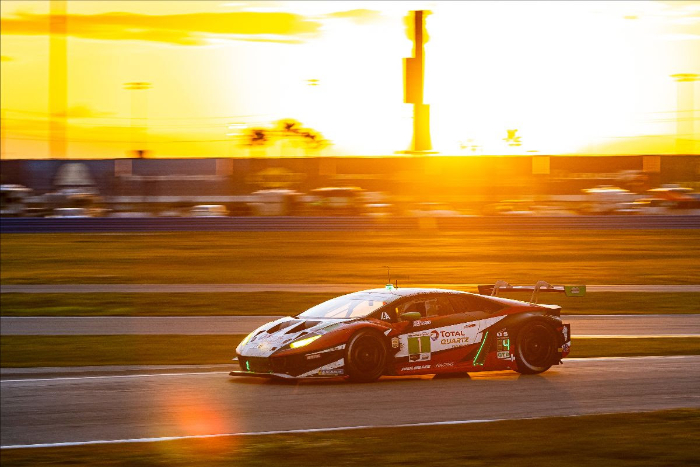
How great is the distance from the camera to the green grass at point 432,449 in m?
7.34

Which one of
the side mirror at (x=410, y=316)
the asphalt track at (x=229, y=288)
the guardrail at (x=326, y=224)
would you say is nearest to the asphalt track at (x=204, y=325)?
the asphalt track at (x=229, y=288)

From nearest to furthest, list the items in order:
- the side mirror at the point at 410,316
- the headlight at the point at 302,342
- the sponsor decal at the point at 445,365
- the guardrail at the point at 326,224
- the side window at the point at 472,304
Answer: the headlight at the point at 302,342 → the side mirror at the point at 410,316 → the sponsor decal at the point at 445,365 → the side window at the point at 472,304 → the guardrail at the point at 326,224

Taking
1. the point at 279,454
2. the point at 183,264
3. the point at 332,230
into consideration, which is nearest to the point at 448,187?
the point at 332,230

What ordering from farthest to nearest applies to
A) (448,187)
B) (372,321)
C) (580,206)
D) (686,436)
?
(448,187), (580,206), (372,321), (686,436)

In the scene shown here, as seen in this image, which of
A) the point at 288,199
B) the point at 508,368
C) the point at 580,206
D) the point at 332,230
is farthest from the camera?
the point at 580,206

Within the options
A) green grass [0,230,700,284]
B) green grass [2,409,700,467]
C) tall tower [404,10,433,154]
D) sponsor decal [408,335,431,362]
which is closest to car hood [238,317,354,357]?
sponsor decal [408,335,431,362]

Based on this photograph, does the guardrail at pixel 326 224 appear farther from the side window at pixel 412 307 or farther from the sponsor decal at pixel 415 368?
the sponsor decal at pixel 415 368

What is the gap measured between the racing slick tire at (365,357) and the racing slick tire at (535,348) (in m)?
1.75

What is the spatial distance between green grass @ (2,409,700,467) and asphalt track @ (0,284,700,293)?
14.6m

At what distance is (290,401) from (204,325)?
27.3 feet

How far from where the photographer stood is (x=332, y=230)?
3681 cm

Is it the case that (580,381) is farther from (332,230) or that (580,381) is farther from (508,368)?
(332,230)

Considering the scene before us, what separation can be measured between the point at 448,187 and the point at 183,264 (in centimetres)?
3499

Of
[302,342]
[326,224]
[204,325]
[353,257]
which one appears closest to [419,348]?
[302,342]
